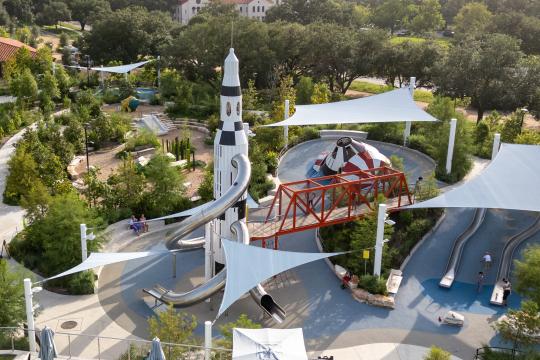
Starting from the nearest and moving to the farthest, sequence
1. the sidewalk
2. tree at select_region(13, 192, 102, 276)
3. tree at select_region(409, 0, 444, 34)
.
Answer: the sidewalk, tree at select_region(13, 192, 102, 276), tree at select_region(409, 0, 444, 34)

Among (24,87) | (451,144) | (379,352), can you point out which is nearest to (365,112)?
(451,144)

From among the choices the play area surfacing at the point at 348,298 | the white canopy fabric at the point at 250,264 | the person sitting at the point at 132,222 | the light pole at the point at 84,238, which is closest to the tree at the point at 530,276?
the play area surfacing at the point at 348,298

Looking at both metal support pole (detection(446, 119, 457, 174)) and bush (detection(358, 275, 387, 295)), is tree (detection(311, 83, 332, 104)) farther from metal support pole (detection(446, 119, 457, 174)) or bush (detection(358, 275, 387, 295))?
bush (detection(358, 275, 387, 295))

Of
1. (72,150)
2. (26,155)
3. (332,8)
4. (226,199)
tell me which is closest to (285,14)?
(332,8)

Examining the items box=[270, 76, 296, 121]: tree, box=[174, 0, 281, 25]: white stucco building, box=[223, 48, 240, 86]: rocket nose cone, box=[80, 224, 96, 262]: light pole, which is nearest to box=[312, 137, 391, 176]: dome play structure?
box=[270, 76, 296, 121]: tree

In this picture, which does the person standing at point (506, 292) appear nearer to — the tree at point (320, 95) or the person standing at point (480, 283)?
the person standing at point (480, 283)

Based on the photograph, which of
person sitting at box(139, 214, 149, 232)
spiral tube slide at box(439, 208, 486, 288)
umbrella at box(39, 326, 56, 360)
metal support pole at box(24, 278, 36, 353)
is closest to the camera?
umbrella at box(39, 326, 56, 360)
